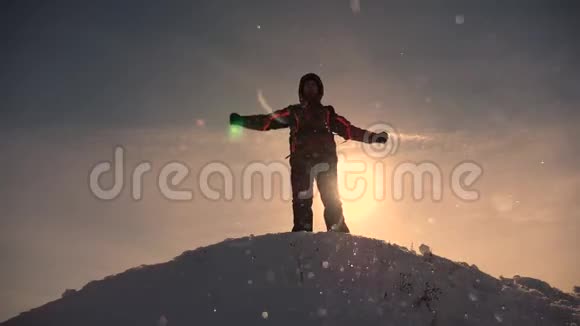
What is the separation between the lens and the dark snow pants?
8.70 metres

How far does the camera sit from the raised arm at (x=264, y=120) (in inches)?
358

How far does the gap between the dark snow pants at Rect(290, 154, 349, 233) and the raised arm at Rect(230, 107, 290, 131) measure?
28.9 inches

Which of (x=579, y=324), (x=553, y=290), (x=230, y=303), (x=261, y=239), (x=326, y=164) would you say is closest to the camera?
(x=230, y=303)

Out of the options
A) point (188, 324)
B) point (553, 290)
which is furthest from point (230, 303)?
point (553, 290)

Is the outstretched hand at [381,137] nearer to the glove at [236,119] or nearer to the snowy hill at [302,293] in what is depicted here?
the glove at [236,119]

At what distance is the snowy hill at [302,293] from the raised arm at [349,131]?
3.13 m

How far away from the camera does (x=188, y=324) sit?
4969 mm

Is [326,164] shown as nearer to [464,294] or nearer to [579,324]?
[464,294]

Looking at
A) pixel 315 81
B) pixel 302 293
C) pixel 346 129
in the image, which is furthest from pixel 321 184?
pixel 302 293

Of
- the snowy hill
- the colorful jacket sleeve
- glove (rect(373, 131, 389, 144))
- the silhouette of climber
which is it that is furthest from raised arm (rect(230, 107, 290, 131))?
the snowy hill

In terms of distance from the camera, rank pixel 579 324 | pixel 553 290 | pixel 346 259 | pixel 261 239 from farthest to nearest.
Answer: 1. pixel 553 290
2. pixel 261 239
3. pixel 346 259
4. pixel 579 324

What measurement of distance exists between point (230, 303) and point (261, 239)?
5.38 feet

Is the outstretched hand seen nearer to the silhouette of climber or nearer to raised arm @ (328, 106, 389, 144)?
raised arm @ (328, 106, 389, 144)

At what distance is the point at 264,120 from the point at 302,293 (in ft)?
14.3
